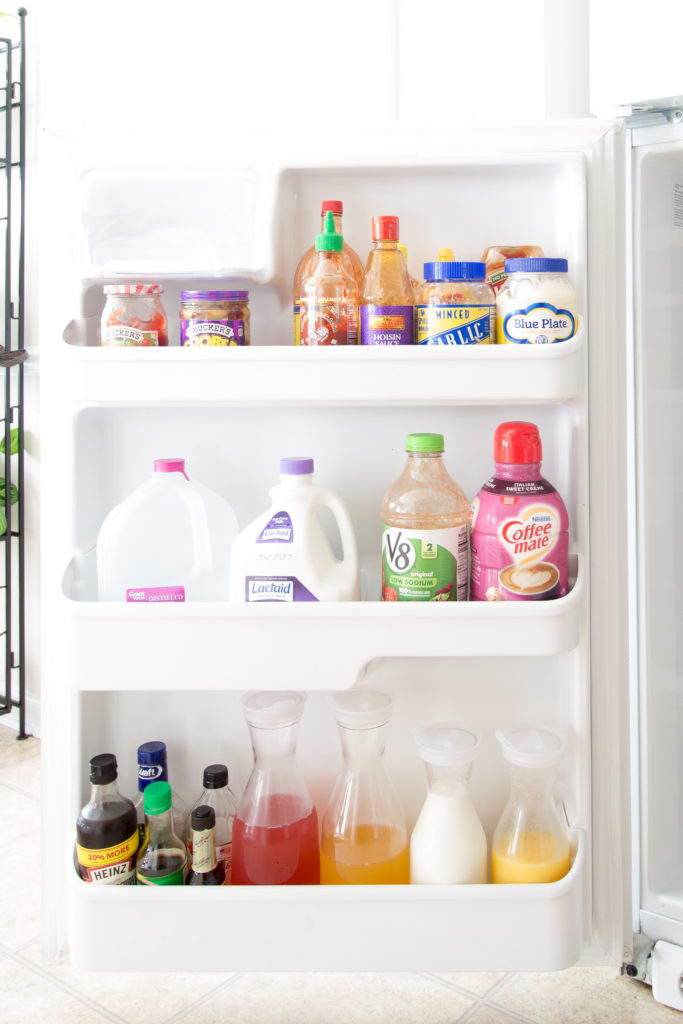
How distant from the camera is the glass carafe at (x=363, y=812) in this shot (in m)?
0.98

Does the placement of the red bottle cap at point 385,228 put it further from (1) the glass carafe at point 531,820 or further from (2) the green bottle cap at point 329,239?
(1) the glass carafe at point 531,820

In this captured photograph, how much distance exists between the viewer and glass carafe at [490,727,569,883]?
3.12ft

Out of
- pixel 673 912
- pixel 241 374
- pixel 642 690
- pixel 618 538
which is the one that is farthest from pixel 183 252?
pixel 673 912

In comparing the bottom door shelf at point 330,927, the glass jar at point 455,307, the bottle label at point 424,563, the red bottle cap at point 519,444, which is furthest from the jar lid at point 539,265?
the bottom door shelf at point 330,927

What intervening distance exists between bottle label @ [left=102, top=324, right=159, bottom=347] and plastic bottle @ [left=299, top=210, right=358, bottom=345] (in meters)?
0.16

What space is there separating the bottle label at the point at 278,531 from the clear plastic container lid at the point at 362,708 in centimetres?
20

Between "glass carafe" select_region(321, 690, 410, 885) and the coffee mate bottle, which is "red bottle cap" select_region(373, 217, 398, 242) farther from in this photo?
"glass carafe" select_region(321, 690, 410, 885)

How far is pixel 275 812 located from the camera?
99 centimetres

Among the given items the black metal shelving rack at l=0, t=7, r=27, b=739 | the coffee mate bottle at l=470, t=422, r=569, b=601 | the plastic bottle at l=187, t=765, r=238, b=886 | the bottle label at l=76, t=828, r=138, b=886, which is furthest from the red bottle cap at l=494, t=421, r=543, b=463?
the black metal shelving rack at l=0, t=7, r=27, b=739

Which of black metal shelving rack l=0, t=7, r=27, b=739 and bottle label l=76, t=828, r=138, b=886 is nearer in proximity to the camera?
bottle label l=76, t=828, r=138, b=886

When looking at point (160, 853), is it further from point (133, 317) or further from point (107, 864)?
point (133, 317)

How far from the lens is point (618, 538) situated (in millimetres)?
1030

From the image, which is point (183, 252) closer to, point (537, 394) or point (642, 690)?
point (537, 394)

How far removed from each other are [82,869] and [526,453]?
25.6 inches
